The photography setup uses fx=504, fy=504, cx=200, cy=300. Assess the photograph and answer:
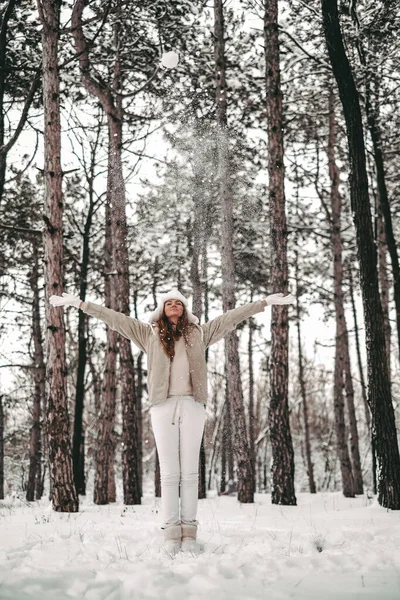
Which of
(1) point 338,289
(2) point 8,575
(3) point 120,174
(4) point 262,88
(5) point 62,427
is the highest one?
(4) point 262,88

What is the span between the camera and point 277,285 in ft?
28.5

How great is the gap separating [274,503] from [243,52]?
9.89m

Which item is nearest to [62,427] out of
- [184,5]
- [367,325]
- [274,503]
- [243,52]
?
[274,503]

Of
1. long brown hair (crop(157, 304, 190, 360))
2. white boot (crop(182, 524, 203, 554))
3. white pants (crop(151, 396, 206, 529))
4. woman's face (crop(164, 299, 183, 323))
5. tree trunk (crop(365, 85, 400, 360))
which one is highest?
tree trunk (crop(365, 85, 400, 360))

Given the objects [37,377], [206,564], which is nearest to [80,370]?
[37,377]

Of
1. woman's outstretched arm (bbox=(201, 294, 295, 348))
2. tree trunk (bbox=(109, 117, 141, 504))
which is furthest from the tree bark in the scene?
woman's outstretched arm (bbox=(201, 294, 295, 348))

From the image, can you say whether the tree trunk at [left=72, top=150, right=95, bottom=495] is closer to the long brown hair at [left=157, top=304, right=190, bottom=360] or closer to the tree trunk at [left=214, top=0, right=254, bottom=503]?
the tree trunk at [left=214, top=0, right=254, bottom=503]

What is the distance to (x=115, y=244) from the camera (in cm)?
1069

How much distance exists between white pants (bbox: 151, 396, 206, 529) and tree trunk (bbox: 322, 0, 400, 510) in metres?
3.52

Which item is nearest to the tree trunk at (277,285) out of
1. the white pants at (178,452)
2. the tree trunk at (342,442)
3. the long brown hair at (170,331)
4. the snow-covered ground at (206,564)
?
the snow-covered ground at (206,564)

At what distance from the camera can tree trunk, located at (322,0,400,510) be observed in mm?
6758

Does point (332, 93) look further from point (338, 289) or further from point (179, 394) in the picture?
point (179, 394)

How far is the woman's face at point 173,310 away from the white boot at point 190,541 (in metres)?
1.82

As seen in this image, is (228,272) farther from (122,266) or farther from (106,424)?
(106,424)
